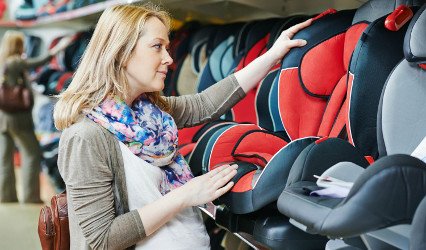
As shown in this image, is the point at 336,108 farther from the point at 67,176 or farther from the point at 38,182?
the point at 38,182

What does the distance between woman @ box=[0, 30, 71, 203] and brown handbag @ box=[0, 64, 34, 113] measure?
3 cm

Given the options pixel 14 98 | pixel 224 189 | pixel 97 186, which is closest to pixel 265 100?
pixel 224 189

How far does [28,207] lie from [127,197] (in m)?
2.89

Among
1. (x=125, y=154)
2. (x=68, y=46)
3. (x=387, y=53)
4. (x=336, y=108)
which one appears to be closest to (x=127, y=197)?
(x=125, y=154)

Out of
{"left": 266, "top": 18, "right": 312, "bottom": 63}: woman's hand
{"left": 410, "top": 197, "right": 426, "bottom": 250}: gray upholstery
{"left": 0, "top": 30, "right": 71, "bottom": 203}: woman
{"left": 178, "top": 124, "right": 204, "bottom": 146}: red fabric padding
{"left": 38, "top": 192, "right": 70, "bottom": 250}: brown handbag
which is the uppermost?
{"left": 266, "top": 18, "right": 312, "bottom": 63}: woman's hand

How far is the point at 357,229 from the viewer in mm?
818

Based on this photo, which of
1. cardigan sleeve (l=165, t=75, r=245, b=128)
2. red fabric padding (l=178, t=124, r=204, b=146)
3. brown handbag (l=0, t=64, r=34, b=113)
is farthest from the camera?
brown handbag (l=0, t=64, r=34, b=113)

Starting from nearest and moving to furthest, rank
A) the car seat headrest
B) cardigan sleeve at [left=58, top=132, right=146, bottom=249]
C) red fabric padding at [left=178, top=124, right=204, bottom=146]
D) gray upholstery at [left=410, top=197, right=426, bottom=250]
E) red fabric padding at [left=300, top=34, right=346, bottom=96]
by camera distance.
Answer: gray upholstery at [left=410, top=197, right=426, bottom=250]
the car seat headrest
cardigan sleeve at [left=58, top=132, right=146, bottom=249]
red fabric padding at [left=300, top=34, right=346, bottom=96]
red fabric padding at [left=178, top=124, right=204, bottom=146]

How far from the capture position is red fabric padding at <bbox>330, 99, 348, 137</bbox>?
135cm

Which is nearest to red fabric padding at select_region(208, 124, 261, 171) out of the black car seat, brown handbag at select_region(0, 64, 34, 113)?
the black car seat

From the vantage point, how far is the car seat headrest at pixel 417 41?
1076 mm

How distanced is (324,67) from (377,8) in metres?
0.19

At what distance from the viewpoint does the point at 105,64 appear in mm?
1432

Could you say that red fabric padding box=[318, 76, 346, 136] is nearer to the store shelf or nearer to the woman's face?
the woman's face
